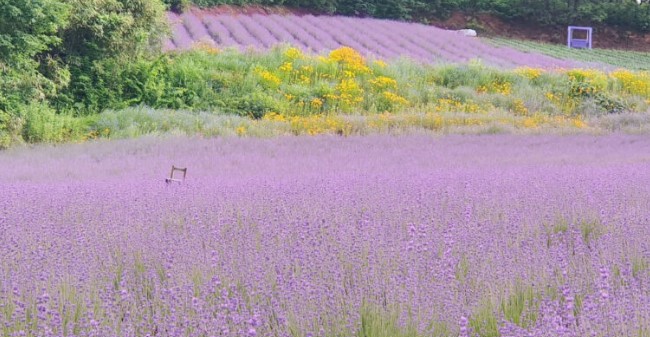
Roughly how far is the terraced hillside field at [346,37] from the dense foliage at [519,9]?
3.13 m

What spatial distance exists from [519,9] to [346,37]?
13842 mm

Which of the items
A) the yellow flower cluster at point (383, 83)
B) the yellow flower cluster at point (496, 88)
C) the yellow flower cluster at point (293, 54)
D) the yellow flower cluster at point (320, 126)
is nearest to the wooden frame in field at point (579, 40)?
the yellow flower cluster at point (496, 88)

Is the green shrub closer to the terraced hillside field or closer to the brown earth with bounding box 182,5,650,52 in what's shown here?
the terraced hillside field

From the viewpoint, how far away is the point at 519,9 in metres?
37.4

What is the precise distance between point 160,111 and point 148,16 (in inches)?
108

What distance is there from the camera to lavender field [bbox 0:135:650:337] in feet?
9.06

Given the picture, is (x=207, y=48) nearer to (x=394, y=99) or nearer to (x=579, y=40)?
(x=394, y=99)

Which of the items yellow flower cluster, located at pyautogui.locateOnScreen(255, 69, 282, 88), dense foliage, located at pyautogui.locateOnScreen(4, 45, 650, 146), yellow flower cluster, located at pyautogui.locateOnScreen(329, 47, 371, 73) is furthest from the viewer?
yellow flower cluster, located at pyautogui.locateOnScreen(329, 47, 371, 73)

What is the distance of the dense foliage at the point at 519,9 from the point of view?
34938 millimetres

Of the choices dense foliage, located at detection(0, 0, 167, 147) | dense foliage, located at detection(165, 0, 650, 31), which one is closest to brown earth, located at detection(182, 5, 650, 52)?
dense foliage, located at detection(165, 0, 650, 31)

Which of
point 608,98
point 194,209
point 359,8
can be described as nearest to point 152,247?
point 194,209

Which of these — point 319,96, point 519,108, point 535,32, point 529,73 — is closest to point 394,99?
point 319,96

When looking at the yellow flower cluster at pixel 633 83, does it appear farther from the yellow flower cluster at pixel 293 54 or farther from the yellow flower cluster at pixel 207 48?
the yellow flower cluster at pixel 207 48

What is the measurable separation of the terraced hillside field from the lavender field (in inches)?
642
